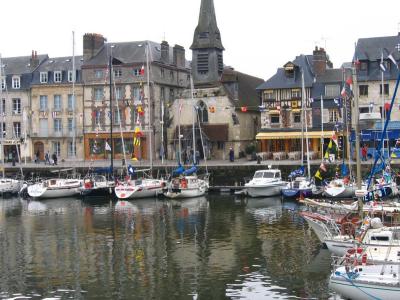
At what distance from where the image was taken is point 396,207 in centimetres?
2508

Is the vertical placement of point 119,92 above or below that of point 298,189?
above

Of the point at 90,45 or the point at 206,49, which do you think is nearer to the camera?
the point at 206,49

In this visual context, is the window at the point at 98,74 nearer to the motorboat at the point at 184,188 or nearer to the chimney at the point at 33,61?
the chimney at the point at 33,61

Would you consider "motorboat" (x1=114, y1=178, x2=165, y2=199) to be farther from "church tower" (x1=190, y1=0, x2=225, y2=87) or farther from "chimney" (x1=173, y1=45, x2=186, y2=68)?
"chimney" (x1=173, y1=45, x2=186, y2=68)

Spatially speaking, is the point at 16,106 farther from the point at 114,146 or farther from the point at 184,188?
the point at 184,188

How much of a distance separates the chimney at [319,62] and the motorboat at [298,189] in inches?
606

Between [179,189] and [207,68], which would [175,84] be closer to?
[207,68]

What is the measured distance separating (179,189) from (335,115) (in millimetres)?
16524

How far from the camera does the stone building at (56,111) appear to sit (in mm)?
63844

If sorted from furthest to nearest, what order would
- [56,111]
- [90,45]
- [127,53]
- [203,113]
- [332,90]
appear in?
[56,111] < [90,45] < [127,53] < [203,113] < [332,90]

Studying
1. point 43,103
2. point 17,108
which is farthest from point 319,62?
point 17,108

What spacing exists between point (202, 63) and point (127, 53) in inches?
273

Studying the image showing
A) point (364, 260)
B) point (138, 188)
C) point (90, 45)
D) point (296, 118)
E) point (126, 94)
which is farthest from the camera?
point (90, 45)

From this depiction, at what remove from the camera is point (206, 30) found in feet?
202
